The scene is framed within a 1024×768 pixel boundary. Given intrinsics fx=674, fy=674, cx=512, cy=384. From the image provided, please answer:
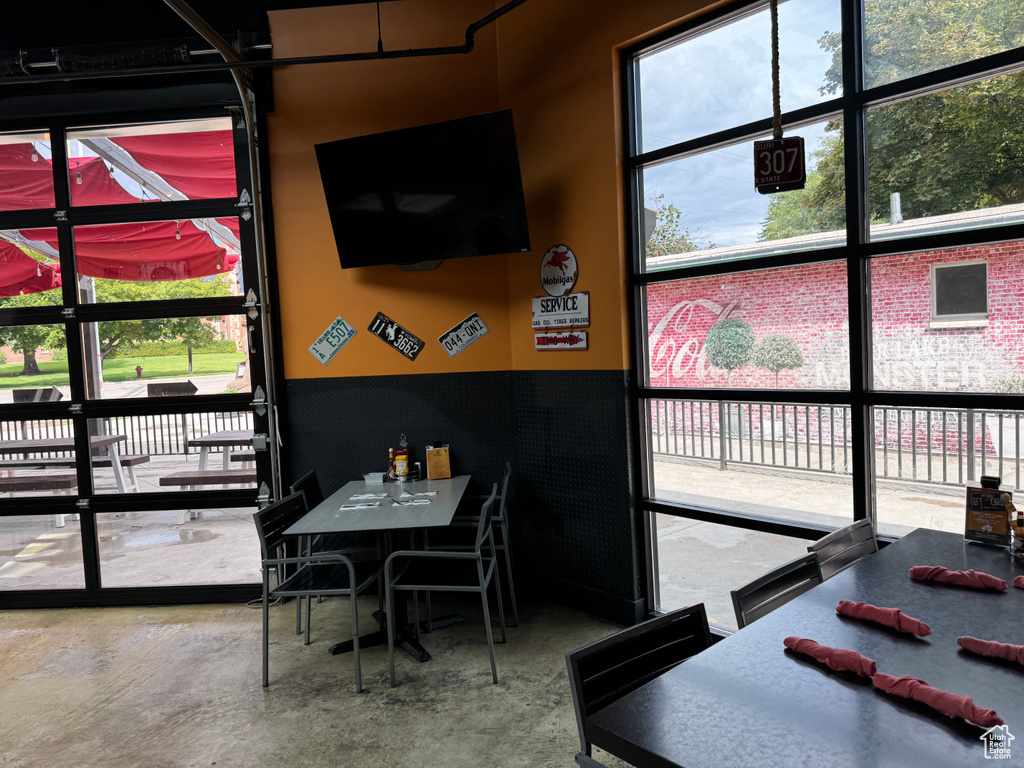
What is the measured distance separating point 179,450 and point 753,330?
3.76 meters

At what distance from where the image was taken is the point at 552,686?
3.22 meters

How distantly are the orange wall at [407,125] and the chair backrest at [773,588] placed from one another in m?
2.06

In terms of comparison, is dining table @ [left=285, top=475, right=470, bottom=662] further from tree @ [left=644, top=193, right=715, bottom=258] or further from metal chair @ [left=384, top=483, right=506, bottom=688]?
tree @ [left=644, top=193, right=715, bottom=258]

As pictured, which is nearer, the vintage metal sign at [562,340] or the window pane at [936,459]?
the window pane at [936,459]

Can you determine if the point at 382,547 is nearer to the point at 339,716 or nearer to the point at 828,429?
the point at 339,716

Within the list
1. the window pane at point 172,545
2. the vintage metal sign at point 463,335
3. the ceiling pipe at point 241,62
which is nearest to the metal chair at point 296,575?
the window pane at point 172,545

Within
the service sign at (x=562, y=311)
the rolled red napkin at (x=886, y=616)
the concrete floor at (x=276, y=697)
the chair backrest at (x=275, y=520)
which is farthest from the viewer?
the service sign at (x=562, y=311)

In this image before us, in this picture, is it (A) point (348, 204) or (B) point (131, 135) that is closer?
(A) point (348, 204)

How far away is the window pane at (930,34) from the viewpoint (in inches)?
96.7

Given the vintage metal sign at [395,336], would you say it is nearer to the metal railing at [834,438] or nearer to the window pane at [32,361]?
the metal railing at [834,438]

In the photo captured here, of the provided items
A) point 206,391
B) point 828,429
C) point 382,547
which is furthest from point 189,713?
point 828,429

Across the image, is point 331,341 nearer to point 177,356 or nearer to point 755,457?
point 177,356

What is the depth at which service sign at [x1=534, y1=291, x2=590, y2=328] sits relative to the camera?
12.9 ft

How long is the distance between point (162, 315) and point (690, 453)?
353 centimetres
